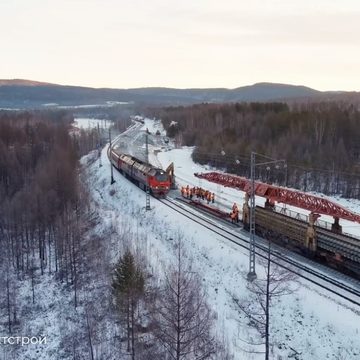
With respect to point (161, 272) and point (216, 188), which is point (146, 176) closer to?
point (216, 188)

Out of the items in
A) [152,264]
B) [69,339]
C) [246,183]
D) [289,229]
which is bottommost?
[69,339]

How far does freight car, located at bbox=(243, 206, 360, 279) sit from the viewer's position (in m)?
31.1

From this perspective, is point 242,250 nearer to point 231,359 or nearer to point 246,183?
point 246,183

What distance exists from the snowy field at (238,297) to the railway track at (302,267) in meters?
0.84

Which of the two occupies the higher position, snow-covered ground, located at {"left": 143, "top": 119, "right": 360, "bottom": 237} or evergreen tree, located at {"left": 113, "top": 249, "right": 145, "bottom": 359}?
evergreen tree, located at {"left": 113, "top": 249, "right": 145, "bottom": 359}

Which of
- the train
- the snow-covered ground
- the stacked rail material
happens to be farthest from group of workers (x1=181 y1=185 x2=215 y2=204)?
the stacked rail material

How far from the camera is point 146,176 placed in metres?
58.7

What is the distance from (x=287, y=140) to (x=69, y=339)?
62.7m

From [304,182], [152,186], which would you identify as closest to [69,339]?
[152,186]

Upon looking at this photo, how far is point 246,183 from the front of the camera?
141 ft

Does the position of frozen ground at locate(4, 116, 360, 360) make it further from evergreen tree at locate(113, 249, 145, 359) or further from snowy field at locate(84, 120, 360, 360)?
evergreen tree at locate(113, 249, 145, 359)

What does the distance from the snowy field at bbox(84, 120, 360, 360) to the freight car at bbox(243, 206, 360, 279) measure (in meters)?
3.87

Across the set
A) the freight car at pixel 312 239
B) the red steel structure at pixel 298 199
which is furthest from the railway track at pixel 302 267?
the red steel structure at pixel 298 199

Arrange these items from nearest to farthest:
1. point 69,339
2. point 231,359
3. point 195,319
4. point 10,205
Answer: point 231,359, point 195,319, point 69,339, point 10,205
